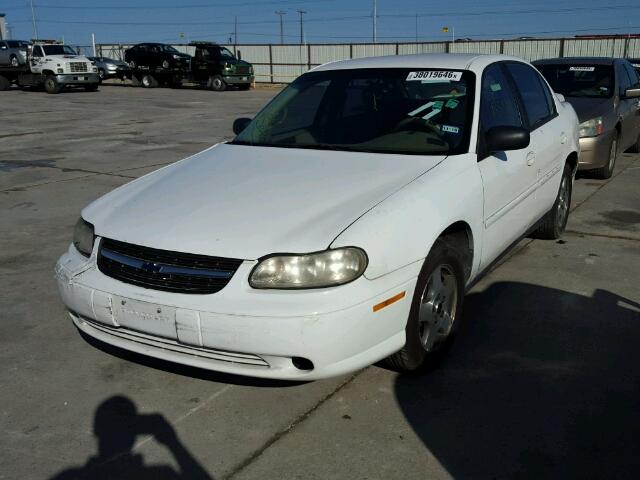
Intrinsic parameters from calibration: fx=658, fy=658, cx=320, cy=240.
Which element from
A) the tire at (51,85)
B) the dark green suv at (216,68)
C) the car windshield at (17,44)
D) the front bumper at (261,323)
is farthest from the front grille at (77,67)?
the front bumper at (261,323)

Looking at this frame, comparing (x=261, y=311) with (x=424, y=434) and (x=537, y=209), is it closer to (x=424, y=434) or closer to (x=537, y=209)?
(x=424, y=434)

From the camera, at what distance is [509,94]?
14.9ft

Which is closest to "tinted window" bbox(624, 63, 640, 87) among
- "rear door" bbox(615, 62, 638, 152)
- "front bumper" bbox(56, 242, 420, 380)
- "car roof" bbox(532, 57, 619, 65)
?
"rear door" bbox(615, 62, 638, 152)

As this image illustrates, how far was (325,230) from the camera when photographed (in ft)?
9.39

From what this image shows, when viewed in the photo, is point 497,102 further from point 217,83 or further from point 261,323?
point 217,83

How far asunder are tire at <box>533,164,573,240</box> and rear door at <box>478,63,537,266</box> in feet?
3.05

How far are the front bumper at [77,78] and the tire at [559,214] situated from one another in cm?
2600

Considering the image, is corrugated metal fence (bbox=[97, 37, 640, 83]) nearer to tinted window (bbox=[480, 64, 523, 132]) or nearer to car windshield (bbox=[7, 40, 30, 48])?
car windshield (bbox=[7, 40, 30, 48])

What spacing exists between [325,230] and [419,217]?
509 millimetres

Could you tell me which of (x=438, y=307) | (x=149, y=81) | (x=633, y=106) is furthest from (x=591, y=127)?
(x=149, y=81)

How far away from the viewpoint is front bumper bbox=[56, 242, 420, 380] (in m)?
2.72

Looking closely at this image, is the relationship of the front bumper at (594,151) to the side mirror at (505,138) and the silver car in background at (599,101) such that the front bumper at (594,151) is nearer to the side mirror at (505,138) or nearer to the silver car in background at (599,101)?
the silver car in background at (599,101)

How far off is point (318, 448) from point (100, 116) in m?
17.4

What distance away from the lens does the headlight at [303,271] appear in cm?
277
